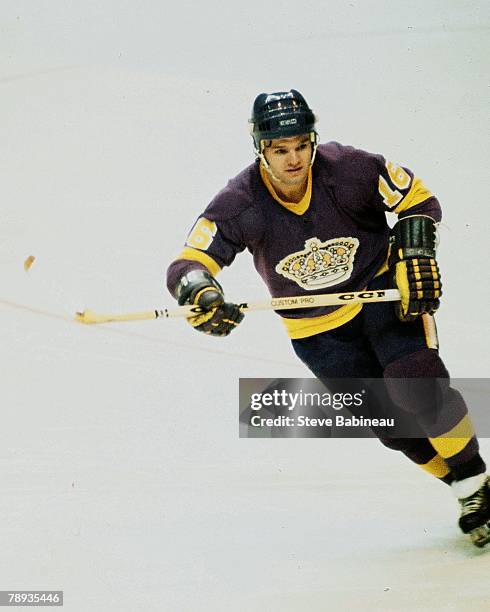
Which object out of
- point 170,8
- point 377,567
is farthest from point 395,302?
point 170,8

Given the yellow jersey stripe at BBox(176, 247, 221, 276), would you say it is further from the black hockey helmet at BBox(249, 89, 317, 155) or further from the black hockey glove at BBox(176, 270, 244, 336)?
the black hockey helmet at BBox(249, 89, 317, 155)

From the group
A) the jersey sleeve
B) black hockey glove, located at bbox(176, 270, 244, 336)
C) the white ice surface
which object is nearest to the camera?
black hockey glove, located at bbox(176, 270, 244, 336)

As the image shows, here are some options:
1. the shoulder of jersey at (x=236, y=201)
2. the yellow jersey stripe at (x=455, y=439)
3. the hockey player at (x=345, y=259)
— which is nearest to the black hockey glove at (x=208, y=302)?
the hockey player at (x=345, y=259)

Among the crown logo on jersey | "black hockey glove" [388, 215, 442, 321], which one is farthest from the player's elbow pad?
the crown logo on jersey

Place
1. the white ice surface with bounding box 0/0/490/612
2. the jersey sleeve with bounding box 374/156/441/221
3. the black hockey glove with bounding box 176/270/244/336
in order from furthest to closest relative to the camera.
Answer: the white ice surface with bounding box 0/0/490/612 < the jersey sleeve with bounding box 374/156/441/221 < the black hockey glove with bounding box 176/270/244/336

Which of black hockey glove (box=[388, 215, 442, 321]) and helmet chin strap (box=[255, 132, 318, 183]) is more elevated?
helmet chin strap (box=[255, 132, 318, 183])

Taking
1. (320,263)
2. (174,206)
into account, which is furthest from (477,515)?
(174,206)

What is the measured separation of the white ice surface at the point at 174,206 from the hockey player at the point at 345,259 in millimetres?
349

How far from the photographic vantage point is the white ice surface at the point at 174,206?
262 cm

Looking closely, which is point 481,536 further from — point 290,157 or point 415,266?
point 290,157

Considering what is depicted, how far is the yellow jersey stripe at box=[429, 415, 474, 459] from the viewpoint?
2.18 metres

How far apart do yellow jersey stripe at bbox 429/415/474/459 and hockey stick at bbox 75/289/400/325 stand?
32 cm

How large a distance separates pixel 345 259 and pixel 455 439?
1.57 ft

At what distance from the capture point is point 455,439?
2180mm
